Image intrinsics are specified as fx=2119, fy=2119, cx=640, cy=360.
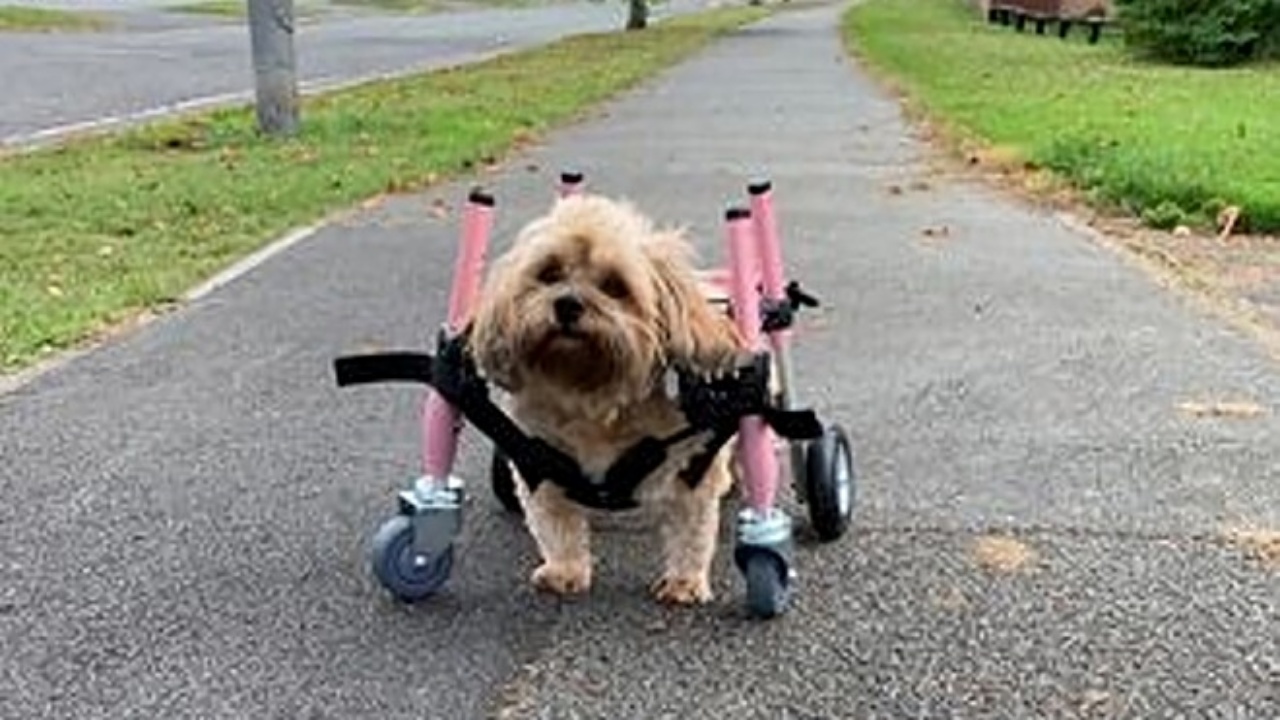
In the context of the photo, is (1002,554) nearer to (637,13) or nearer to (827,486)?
(827,486)

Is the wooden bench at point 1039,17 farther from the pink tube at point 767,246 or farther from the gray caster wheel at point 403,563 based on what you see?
the gray caster wheel at point 403,563

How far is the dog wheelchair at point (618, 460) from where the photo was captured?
4.34 meters

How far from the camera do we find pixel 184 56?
97.4ft

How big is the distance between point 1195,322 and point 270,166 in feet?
24.1

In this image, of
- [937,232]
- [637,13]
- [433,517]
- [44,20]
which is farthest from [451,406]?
[637,13]

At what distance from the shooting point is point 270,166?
45.5ft

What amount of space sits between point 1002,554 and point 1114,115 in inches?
535

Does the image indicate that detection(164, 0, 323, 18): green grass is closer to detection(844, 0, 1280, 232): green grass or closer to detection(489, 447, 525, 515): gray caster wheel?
detection(844, 0, 1280, 232): green grass

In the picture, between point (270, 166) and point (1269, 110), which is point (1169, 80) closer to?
point (1269, 110)

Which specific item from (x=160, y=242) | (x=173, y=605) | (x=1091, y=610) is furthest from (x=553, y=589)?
(x=160, y=242)

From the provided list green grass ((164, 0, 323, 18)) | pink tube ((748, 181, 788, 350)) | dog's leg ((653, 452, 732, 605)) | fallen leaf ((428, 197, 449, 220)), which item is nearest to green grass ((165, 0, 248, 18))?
green grass ((164, 0, 323, 18))

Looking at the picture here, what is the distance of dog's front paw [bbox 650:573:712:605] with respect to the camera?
4535mm

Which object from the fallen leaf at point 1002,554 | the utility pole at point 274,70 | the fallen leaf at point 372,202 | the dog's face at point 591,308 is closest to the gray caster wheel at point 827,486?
the fallen leaf at point 1002,554

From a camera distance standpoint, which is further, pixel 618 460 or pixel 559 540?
pixel 559 540
